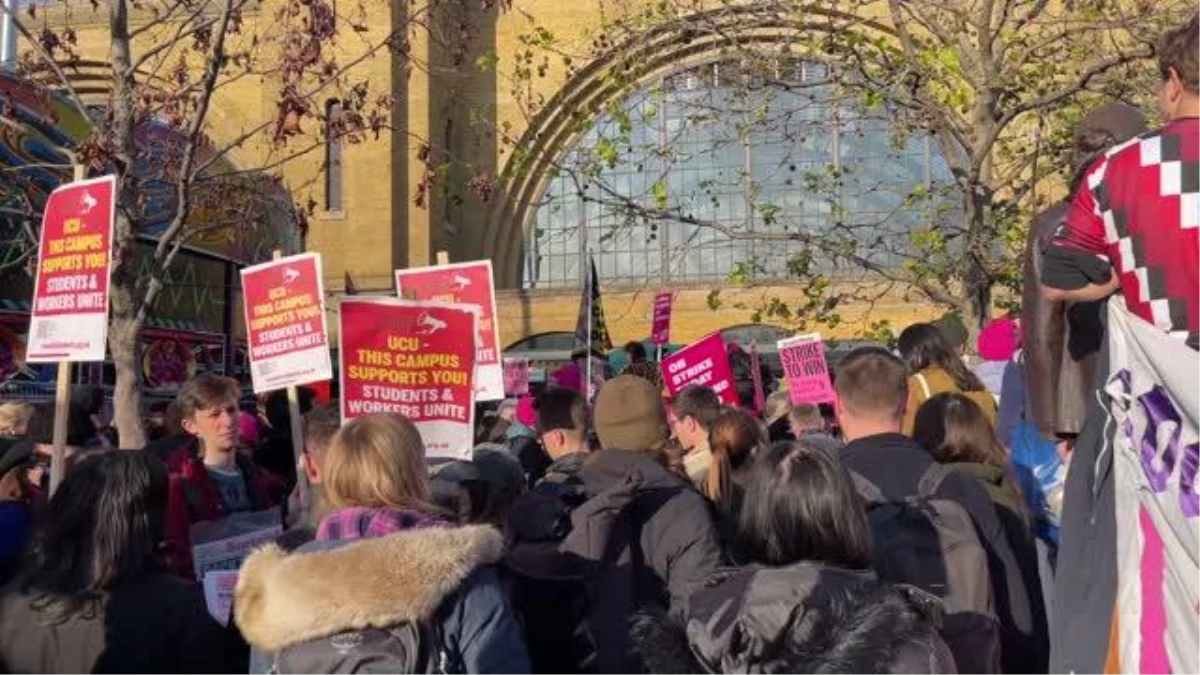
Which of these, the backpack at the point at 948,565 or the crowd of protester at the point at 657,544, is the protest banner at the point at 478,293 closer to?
the crowd of protester at the point at 657,544

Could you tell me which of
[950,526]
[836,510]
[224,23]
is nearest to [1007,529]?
[950,526]

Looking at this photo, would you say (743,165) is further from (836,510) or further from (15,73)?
(836,510)

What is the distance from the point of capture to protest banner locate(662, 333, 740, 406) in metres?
11.4

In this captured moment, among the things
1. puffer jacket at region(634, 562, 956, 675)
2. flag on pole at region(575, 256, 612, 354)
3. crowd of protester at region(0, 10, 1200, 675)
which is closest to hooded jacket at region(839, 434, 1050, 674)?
crowd of protester at region(0, 10, 1200, 675)

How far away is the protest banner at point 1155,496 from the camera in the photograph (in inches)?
105

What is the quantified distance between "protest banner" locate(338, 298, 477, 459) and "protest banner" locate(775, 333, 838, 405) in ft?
20.9

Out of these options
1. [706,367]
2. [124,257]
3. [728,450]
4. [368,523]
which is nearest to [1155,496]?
[368,523]

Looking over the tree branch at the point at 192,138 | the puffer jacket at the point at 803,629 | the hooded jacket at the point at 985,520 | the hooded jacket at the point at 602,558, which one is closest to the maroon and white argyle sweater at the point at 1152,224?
the puffer jacket at the point at 803,629

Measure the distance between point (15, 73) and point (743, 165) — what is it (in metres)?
20.7

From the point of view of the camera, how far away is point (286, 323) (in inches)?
300

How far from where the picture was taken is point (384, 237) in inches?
1308

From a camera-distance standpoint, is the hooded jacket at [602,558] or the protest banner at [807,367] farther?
the protest banner at [807,367]

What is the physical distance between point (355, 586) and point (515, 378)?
1483 centimetres

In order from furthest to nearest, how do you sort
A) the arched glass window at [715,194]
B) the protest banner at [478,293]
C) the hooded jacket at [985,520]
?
the arched glass window at [715,194]
the protest banner at [478,293]
the hooded jacket at [985,520]
